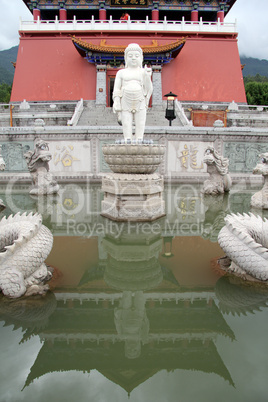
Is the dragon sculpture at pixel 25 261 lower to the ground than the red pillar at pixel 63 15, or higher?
lower

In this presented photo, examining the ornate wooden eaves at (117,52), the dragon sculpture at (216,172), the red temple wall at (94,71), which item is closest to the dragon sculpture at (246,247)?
the dragon sculpture at (216,172)

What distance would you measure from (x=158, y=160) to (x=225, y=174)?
246cm

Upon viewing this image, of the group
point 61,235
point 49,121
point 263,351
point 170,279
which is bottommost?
point 263,351

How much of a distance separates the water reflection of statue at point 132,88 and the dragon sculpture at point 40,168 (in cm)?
211

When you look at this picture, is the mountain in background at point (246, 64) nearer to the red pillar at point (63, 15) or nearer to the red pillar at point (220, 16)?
the red pillar at point (63, 15)

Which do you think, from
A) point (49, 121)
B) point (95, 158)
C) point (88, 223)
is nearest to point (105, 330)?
point (88, 223)

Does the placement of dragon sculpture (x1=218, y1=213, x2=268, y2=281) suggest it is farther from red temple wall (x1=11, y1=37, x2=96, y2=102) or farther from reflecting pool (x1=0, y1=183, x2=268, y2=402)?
red temple wall (x1=11, y1=37, x2=96, y2=102)

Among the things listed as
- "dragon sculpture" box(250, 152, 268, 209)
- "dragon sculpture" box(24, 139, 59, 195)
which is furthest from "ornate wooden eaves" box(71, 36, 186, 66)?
"dragon sculpture" box(250, 152, 268, 209)

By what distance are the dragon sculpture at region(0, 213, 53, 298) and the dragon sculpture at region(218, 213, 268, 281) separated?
67.9 inches

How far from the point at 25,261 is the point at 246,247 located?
197cm

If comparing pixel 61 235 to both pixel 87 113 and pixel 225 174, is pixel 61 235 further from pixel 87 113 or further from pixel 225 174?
pixel 87 113

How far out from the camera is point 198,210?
5895mm

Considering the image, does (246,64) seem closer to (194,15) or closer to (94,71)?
(194,15)

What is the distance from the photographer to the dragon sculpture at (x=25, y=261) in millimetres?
2598
